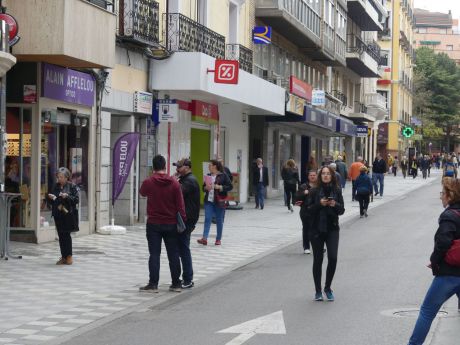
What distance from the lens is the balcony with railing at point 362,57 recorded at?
→ 2044 inches

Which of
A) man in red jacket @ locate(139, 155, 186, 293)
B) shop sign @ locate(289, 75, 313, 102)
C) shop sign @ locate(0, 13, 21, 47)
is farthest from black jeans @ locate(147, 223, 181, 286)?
shop sign @ locate(289, 75, 313, 102)

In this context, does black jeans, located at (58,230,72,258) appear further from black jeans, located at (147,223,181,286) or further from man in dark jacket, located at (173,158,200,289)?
black jeans, located at (147,223,181,286)

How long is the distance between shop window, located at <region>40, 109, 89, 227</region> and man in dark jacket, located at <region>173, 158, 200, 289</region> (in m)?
4.56

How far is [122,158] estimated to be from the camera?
20312mm

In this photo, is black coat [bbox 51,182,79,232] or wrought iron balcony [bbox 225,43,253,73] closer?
black coat [bbox 51,182,79,232]

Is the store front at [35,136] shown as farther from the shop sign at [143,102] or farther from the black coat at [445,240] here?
the black coat at [445,240]

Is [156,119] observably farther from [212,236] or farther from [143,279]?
[143,279]

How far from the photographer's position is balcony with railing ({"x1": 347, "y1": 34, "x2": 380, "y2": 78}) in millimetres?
51919

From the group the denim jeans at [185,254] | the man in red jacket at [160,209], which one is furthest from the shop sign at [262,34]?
the man in red jacket at [160,209]

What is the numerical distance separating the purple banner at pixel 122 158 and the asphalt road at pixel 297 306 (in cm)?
464

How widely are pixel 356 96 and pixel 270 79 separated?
28015 mm

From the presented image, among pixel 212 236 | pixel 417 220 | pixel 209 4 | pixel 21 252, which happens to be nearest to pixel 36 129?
pixel 21 252

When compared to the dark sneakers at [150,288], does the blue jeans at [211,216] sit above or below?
above

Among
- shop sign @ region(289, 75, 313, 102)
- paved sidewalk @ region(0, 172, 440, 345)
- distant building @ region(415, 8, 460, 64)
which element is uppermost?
distant building @ region(415, 8, 460, 64)
